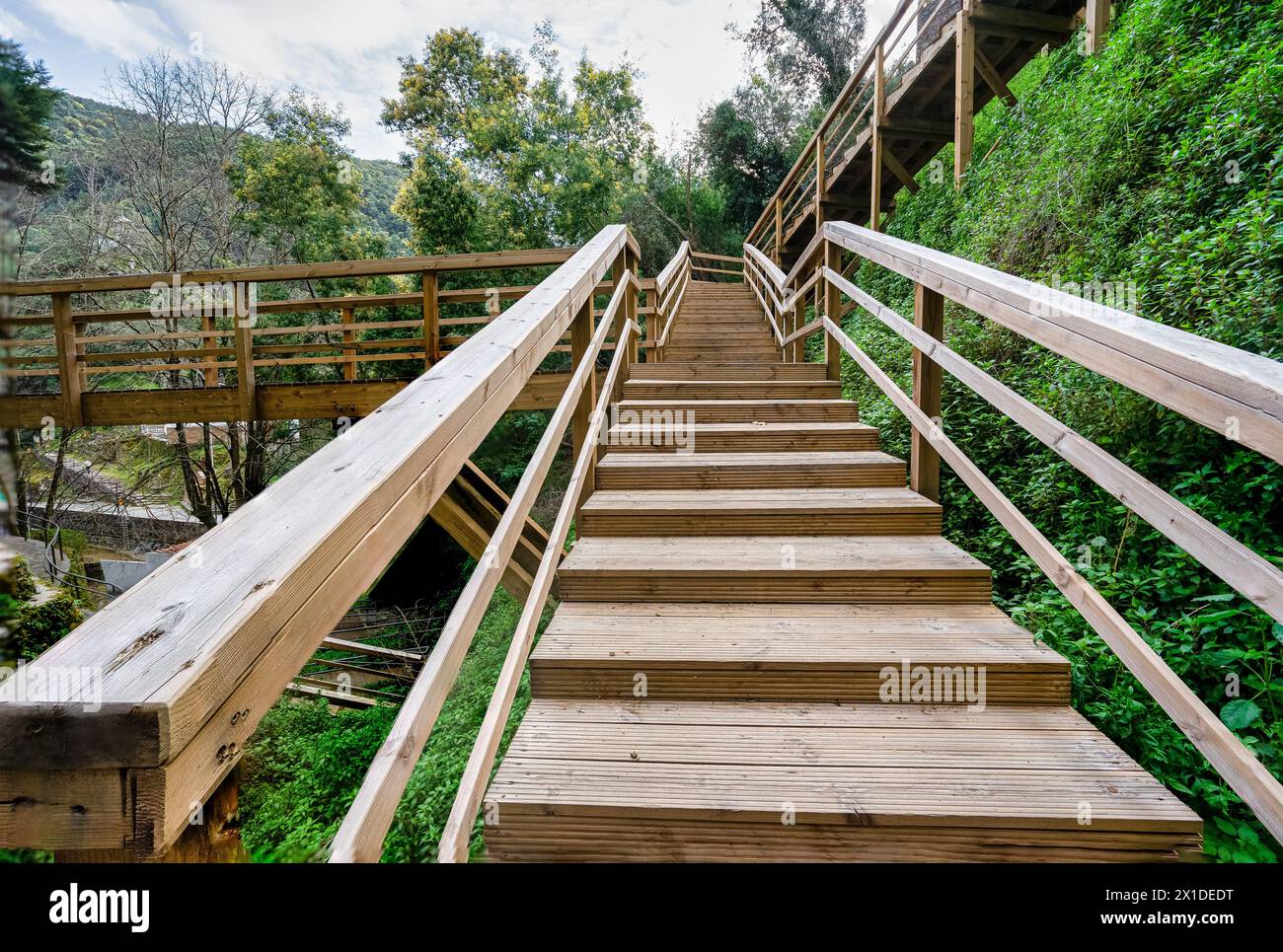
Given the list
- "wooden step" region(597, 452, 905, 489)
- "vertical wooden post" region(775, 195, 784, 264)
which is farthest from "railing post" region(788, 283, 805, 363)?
"vertical wooden post" region(775, 195, 784, 264)

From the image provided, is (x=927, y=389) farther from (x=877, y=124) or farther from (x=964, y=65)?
(x=877, y=124)

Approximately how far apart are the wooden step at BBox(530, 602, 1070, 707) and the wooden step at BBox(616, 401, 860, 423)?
1.52m

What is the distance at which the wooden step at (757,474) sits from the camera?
2420 mm

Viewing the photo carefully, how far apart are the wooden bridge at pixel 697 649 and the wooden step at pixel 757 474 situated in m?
0.01

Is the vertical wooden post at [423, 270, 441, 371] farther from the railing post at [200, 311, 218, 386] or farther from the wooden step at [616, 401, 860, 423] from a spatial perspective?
the railing post at [200, 311, 218, 386]

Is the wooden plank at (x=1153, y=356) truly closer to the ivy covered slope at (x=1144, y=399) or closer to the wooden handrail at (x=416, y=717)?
the ivy covered slope at (x=1144, y=399)

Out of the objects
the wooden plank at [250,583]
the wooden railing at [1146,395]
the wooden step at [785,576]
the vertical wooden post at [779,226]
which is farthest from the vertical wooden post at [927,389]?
the vertical wooden post at [779,226]

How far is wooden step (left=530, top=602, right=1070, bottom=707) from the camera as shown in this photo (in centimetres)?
143

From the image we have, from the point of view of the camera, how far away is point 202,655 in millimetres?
429

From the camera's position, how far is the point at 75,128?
31.8ft

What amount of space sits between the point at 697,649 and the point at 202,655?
1234 millimetres

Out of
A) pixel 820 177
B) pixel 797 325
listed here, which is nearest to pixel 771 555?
pixel 797 325
